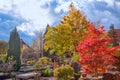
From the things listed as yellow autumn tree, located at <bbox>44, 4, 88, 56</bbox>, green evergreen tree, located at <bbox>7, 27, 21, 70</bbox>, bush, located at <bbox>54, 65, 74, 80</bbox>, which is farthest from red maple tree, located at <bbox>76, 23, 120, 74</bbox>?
green evergreen tree, located at <bbox>7, 27, 21, 70</bbox>

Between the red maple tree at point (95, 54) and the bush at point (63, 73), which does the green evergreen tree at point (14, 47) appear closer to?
the bush at point (63, 73)

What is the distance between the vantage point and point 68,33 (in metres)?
28.8

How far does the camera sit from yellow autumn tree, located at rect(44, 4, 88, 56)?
94.2ft

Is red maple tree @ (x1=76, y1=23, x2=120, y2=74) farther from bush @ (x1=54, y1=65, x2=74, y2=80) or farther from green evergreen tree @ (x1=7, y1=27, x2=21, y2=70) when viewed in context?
green evergreen tree @ (x1=7, y1=27, x2=21, y2=70)

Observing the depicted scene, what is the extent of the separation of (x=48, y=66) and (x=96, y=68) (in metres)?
16.0

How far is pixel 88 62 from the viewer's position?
17.8m

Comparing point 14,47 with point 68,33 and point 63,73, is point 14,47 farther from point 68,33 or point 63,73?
point 63,73

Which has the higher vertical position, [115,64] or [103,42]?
[103,42]

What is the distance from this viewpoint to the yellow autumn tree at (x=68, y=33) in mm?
28719

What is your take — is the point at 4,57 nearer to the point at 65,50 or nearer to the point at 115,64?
the point at 65,50

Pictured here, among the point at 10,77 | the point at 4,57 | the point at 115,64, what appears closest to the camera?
the point at 115,64

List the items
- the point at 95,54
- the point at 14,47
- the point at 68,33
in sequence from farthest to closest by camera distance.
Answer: the point at 14,47
the point at 68,33
the point at 95,54

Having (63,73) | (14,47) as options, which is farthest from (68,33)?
(14,47)

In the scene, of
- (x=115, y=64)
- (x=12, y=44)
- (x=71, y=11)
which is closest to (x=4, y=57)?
(x=12, y=44)
